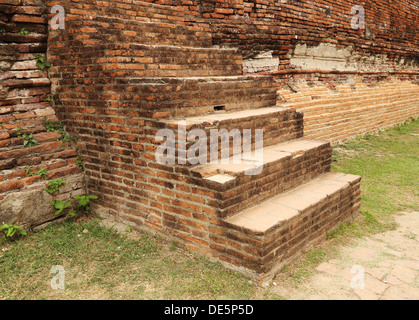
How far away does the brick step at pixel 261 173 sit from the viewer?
2828mm

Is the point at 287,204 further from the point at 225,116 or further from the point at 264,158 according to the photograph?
the point at 225,116

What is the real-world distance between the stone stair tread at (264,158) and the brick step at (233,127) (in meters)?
0.09

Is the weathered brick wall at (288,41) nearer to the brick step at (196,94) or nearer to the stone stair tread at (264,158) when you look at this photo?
the brick step at (196,94)

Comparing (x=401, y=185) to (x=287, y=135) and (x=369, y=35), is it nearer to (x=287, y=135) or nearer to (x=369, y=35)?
(x=287, y=135)

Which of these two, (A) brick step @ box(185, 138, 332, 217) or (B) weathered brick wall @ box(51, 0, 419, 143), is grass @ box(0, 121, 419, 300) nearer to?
(A) brick step @ box(185, 138, 332, 217)

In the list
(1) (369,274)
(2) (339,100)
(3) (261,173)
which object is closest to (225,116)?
(3) (261,173)

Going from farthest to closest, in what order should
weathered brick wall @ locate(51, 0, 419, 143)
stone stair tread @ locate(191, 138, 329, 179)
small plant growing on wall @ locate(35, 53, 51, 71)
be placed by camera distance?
weathered brick wall @ locate(51, 0, 419, 143)
small plant growing on wall @ locate(35, 53, 51, 71)
stone stair tread @ locate(191, 138, 329, 179)

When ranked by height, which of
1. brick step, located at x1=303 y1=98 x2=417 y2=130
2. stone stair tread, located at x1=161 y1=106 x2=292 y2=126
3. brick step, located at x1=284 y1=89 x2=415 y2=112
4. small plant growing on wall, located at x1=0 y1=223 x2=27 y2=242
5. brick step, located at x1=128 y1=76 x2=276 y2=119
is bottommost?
small plant growing on wall, located at x1=0 y1=223 x2=27 y2=242

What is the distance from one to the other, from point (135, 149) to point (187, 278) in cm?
131

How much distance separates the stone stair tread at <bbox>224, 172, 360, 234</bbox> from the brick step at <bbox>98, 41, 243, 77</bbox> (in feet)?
5.90

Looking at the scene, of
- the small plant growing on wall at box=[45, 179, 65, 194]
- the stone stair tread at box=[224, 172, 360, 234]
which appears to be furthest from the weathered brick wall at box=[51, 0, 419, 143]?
the small plant growing on wall at box=[45, 179, 65, 194]

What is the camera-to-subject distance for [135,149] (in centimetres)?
335

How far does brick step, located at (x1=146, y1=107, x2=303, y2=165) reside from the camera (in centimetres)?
301

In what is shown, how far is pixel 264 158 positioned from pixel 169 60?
1.58m
